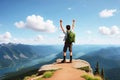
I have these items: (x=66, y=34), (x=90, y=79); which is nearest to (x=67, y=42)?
(x=66, y=34)

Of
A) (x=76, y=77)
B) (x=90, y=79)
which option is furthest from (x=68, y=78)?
(x=90, y=79)

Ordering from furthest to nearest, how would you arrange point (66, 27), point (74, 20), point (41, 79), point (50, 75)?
point (74, 20) → point (66, 27) → point (50, 75) → point (41, 79)

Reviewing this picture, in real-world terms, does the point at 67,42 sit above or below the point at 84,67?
above

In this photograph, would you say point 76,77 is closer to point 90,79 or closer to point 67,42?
point 90,79

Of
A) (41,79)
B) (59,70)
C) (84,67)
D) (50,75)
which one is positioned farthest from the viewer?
(84,67)

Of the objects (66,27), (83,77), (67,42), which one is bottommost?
(83,77)

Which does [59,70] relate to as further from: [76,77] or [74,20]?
[74,20]

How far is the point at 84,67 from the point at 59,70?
282cm

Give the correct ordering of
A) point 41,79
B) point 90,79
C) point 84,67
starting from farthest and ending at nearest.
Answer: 1. point 84,67
2. point 41,79
3. point 90,79

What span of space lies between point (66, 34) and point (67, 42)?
1008 millimetres

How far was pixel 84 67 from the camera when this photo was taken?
16.9 m

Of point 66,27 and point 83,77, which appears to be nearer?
point 83,77

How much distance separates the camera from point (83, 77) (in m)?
12.8

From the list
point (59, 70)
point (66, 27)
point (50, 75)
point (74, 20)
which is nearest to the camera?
point (50, 75)
